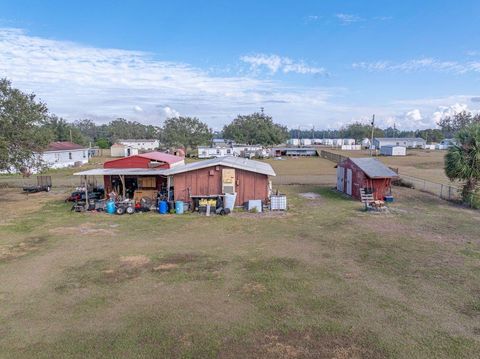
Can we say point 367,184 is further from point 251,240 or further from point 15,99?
point 15,99

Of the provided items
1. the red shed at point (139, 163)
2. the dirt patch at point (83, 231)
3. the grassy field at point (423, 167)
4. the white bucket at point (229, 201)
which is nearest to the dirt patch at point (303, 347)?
the dirt patch at point (83, 231)

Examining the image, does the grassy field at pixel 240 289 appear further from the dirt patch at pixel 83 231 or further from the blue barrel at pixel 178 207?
the blue barrel at pixel 178 207

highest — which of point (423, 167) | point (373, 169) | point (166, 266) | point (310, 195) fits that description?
point (373, 169)

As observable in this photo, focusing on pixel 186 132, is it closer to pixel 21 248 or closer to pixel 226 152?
pixel 226 152

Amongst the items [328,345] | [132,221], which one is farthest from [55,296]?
[132,221]

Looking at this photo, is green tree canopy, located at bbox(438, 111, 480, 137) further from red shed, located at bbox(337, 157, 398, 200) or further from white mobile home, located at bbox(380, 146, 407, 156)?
red shed, located at bbox(337, 157, 398, 200)

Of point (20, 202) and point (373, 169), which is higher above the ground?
point (373, 169)

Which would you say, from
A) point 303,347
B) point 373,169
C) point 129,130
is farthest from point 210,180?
point 129,130

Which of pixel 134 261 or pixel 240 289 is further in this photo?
pixel 134 261

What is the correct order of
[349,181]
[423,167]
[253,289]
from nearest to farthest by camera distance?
[253,289], [349,181], [423,167]
